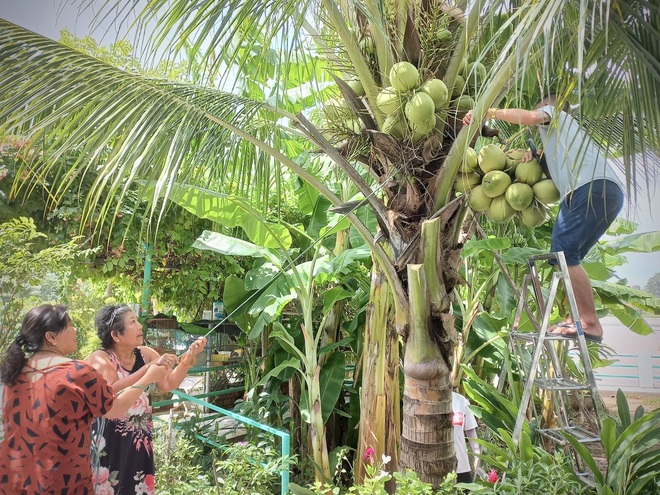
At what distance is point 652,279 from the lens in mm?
5559

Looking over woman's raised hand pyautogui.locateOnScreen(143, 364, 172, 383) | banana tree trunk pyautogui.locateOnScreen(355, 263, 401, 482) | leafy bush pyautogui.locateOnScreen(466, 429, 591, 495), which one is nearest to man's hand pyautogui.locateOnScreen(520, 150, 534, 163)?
leafy bush pyautogui.locateOnScreen(466, 429, 591, 495)

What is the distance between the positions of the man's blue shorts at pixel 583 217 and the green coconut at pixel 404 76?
0.68m

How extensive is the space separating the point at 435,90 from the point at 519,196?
471 mm

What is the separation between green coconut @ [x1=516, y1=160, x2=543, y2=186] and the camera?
1.75 meters

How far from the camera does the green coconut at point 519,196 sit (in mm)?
1723

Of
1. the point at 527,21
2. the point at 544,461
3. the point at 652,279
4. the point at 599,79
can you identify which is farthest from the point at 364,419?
the point at 652,279

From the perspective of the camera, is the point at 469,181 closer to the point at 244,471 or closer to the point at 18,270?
the point at 244,471

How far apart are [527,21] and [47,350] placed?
1.89 m

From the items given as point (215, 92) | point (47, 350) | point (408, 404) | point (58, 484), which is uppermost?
point (215, 92)

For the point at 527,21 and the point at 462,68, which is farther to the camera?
the point at 462,68

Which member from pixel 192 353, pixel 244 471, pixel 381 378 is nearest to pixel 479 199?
pixel 192 353

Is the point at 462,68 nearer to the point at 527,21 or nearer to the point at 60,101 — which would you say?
the point at 527,21

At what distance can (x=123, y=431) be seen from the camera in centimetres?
221

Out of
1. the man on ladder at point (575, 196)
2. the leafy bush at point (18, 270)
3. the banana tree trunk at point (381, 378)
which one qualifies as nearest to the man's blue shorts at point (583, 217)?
the man on ladder at point (575, 196)
